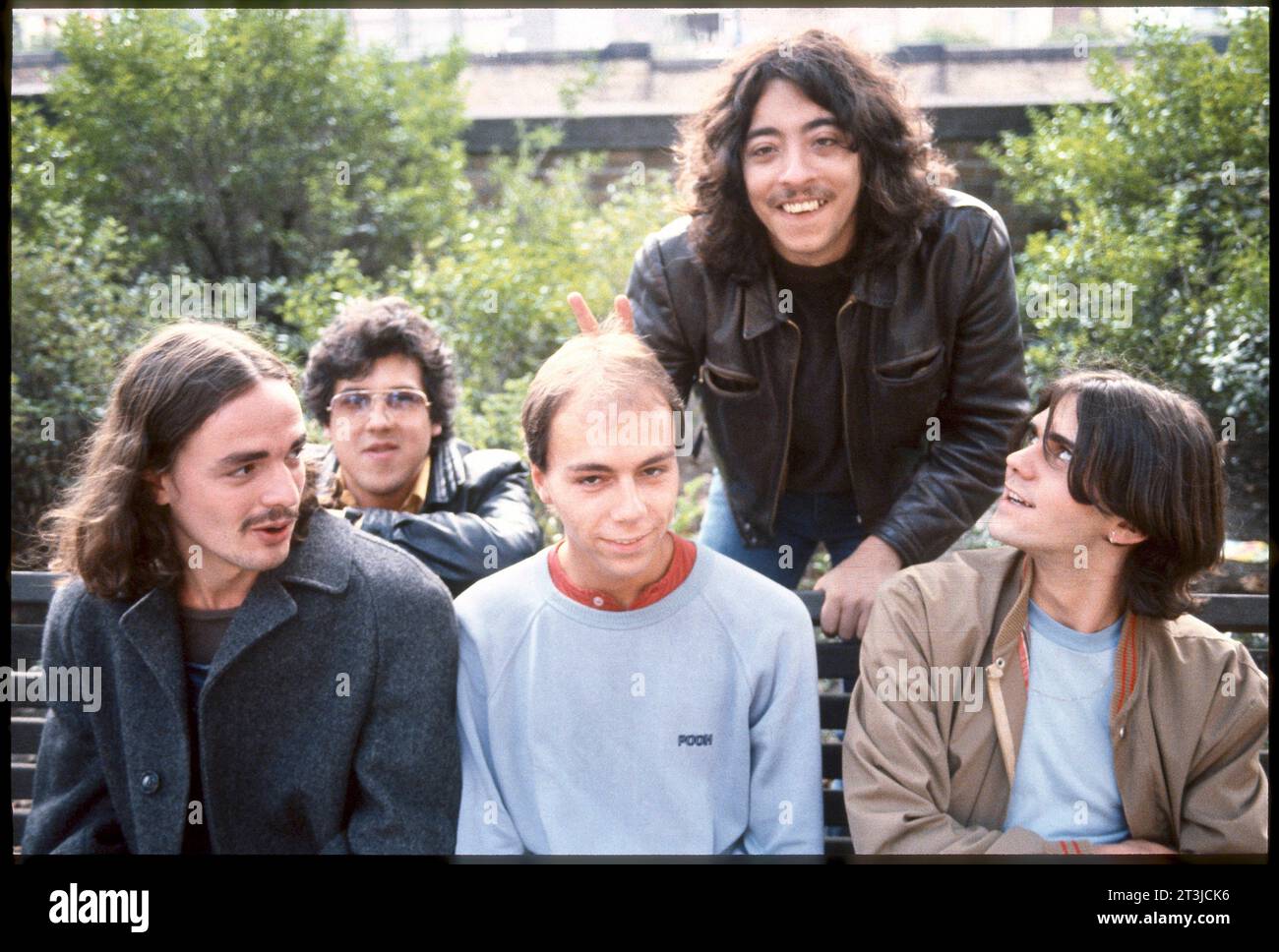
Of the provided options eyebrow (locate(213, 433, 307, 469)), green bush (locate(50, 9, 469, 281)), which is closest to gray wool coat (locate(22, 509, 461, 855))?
eyebrow (locate(213, 433, 307, 469))

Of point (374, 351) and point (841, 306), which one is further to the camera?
point (374, 351)

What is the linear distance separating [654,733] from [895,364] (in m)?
1.07

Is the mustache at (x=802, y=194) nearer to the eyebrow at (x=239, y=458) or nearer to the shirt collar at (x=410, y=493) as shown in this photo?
the shirt collar at (x=410, y=493)

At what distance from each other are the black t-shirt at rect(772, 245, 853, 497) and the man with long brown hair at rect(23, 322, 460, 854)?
1036 millimetres

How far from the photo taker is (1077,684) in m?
2.45

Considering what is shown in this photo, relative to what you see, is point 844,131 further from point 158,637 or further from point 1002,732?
point 158,637

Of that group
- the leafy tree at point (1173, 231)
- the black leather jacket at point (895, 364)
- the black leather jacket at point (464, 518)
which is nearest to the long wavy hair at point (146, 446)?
the black leather jacket at point (464, 518)

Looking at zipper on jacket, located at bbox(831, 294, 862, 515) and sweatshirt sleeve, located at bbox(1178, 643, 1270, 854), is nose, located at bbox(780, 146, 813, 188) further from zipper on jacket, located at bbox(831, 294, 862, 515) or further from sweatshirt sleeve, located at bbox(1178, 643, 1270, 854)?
sweatshirt sleeve, located at bbox(1178, 643, 1270, 854)

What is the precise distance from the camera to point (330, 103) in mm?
4344

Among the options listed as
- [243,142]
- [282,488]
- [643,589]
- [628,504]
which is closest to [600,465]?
[628,504]

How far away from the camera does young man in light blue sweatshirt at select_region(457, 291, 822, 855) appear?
7.89 feet

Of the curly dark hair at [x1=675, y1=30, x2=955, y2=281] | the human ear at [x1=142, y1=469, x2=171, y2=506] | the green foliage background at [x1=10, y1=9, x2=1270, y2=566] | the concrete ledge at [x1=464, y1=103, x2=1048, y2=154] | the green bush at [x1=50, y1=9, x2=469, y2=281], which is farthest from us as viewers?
the concrete ledge at [x1=464, y1=103, x2=1048, y2=154]
